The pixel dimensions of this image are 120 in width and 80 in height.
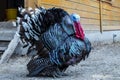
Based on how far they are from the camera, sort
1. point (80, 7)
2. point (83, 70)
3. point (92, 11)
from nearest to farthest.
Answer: point (83, 70), point (80, 7), point (92, 11)

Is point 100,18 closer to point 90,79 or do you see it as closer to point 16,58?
point 16,58

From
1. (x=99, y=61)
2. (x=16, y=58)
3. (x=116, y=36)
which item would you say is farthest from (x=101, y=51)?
(x=116, y=36)

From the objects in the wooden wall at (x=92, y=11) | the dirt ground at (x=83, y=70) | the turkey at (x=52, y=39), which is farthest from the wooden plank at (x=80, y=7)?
the turkey at (x=52, y=39)

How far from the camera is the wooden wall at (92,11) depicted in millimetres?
11594

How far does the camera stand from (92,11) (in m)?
14.5

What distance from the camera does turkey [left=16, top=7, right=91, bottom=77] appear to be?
679 centimetres

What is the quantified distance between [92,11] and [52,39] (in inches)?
310

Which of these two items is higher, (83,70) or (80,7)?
(80,7)

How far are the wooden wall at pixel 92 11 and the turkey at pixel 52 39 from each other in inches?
116

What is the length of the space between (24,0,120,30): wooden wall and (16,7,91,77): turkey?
295cm

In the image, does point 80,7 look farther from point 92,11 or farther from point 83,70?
point 83,70

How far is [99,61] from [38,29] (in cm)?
280

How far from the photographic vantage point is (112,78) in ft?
22.4

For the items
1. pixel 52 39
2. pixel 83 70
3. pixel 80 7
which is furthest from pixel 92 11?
pixel 52 39
